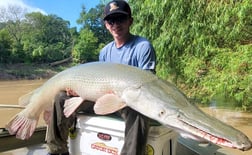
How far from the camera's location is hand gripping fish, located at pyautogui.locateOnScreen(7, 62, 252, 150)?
1740mm

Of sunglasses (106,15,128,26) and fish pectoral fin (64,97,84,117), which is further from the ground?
sunglasses (106,15,128,26)

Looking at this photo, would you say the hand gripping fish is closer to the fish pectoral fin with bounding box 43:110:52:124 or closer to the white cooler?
the fish pectoral fin with bounding box 43:110:52:124

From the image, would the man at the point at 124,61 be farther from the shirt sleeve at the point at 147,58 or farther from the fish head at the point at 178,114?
the fish head at the point at 178,114

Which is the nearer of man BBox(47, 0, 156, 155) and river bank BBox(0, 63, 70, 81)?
man BBox(47, 0, 156, 155)

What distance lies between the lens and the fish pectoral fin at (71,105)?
237 cm

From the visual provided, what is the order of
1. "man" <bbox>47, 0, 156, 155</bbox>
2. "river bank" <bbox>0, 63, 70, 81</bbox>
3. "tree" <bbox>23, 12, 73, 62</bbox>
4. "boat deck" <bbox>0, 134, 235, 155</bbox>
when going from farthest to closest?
"tree" <bbox>23, 12, 73, 62</bbox>
"river bank" <bbox>0, 63, 70, 81</bbox>
"boat deck" <bbox>0, 134, 235, 155</bbox>
"man" <bbox>47, 0, 156, 155</bbox>

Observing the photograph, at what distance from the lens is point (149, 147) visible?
226cm

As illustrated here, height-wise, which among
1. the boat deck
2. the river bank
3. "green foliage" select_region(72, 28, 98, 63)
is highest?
"green foliage" select_region(72, 28, 98, 63)

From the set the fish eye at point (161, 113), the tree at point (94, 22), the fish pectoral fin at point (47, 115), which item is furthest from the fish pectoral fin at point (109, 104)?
the tree at point (94, 22)

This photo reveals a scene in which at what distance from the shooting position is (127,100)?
7.01 feet

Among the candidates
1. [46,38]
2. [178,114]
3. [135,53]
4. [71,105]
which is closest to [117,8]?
[135,53]

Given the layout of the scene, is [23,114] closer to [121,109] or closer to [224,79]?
[121,109]

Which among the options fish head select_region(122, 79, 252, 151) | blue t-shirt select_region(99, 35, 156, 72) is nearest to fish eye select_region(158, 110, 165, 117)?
fish head select_region(122, 79, 252, 151)

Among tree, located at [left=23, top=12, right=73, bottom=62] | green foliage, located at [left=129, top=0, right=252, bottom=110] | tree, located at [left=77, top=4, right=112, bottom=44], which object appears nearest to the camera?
green foliage, located at [left=129, top=0, right=252, bottom=110]
